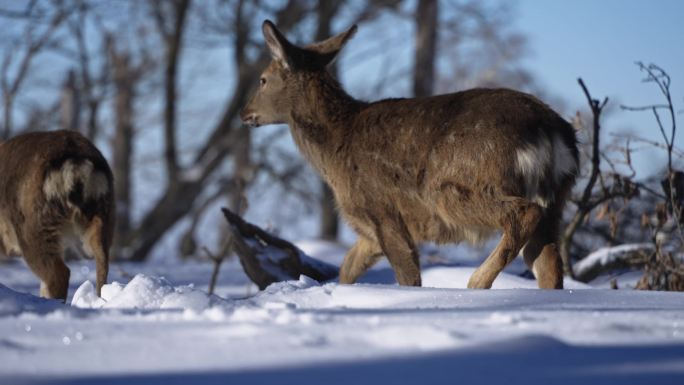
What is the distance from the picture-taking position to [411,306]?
460 centimetres

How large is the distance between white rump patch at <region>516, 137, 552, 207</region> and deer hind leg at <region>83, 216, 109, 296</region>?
3195mm

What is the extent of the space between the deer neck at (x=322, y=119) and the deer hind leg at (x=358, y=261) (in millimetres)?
678

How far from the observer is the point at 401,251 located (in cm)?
706

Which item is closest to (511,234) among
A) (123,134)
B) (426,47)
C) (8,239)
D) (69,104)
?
(8,239)

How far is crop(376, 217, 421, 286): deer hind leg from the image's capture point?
7.06 meters

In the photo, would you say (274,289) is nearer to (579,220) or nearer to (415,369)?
(415,369)

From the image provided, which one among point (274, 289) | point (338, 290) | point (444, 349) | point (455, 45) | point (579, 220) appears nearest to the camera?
point (444, 349)

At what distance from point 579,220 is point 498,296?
12.7ft

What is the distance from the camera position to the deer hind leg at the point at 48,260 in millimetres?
7230

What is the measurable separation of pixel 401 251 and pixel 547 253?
1089 millimetres

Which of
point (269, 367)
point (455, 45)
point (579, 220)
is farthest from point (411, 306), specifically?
point (455, 45)

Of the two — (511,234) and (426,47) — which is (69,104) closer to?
(426,47)

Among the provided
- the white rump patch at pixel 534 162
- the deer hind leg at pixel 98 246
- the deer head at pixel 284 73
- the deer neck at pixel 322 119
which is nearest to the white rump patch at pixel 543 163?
the white rump patch at pixel 534 162

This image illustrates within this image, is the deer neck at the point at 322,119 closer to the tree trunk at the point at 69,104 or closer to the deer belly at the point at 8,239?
the deer belly at the point at 8,239
